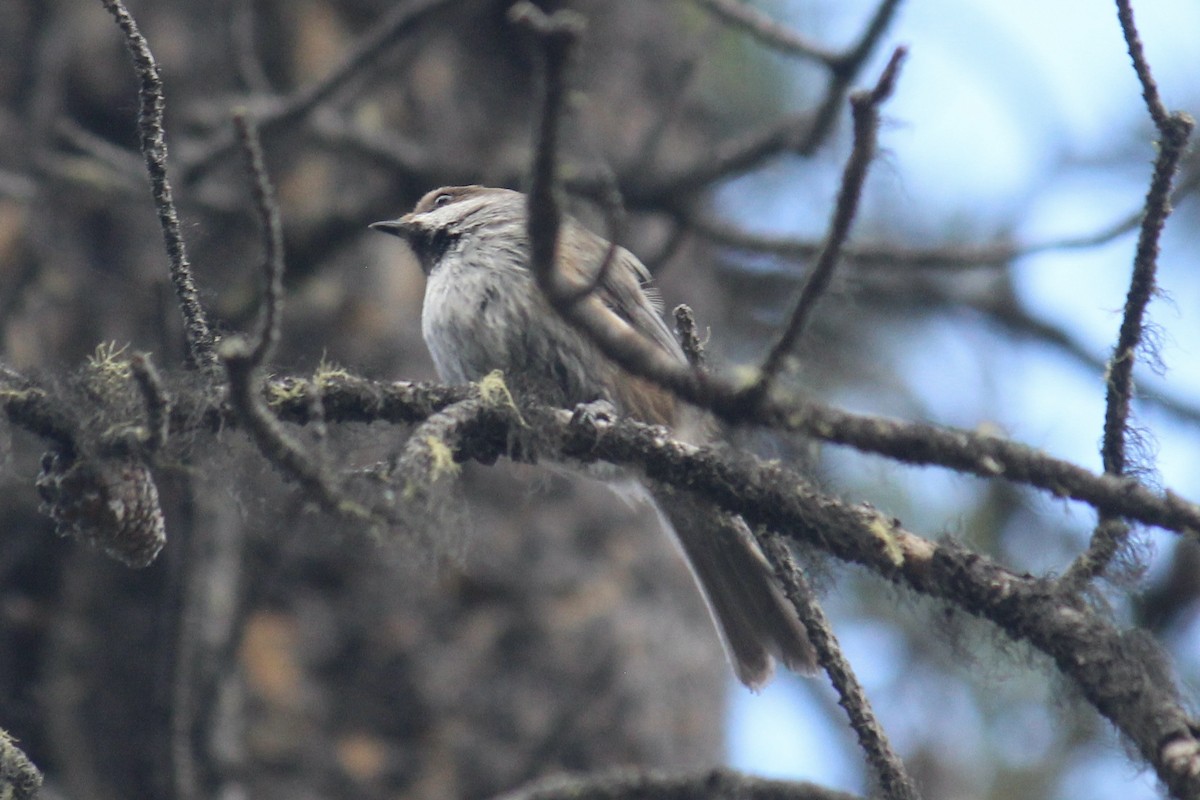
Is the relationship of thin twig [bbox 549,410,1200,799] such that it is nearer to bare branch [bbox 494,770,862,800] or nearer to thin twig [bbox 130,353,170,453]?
bare branch [bbox 494,770,862,800]

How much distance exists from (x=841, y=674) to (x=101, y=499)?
124 cm

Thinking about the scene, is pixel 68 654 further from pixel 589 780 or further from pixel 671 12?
pixel 671 12

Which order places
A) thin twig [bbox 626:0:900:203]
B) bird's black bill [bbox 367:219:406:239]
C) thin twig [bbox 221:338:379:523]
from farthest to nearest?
bird's black bill [bbox 367:219:406:239] < thin twig [bbox 626:0:900:203] < thin twig [bbox 221:338:379:523]

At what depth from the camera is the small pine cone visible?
1.96 meters

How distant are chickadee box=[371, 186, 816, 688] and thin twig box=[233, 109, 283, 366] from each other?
4.45ft

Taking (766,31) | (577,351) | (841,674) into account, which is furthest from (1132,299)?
(766,31)

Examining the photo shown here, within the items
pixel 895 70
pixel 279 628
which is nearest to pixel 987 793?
pixel 279 628

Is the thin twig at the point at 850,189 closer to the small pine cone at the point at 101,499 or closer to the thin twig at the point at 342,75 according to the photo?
the small pine cone at the point at 101,499

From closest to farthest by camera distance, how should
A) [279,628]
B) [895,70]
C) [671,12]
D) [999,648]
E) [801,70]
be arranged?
[895,70] < [999,648] < [279,628] < [671,12] < [801,70]

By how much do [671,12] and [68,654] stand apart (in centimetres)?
379

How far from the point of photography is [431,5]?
4.08 meters

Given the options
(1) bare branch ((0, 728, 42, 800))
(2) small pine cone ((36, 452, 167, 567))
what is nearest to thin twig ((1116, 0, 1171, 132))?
(2) small pine cone ((36, 452, 167, 567))

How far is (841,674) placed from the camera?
2.18m

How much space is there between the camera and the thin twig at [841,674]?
209cm
